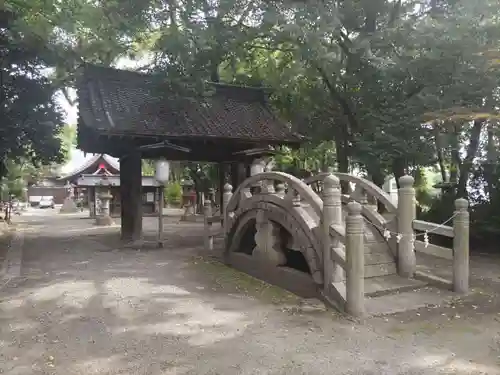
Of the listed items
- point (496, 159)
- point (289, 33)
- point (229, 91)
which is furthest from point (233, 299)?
point (229, 91)

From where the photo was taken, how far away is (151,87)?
41.1 ft

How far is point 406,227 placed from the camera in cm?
711

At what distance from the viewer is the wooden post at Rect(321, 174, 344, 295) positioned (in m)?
6.16

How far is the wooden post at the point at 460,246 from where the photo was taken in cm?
656

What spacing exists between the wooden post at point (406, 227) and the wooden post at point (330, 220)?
146 centimetres

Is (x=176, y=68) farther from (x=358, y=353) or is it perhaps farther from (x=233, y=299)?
(x=358, y=353)

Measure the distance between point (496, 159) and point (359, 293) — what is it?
22.9 feet

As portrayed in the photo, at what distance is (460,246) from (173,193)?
1183 inches

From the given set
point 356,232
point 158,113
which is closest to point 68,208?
point 158,113

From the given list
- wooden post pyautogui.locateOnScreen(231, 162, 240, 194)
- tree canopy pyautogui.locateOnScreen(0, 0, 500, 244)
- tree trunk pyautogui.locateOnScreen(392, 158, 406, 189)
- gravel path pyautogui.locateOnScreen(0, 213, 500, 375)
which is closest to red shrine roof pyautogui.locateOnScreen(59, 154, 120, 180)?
tree canopy pyautogui.locateOnScreen(0, 0, 500, 244)

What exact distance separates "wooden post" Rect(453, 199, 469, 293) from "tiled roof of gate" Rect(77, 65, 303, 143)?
677cm

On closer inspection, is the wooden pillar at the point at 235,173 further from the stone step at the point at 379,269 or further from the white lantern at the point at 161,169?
the stone step at the point at 379,269

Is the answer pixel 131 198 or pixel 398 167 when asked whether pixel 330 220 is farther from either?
pixel 131 198

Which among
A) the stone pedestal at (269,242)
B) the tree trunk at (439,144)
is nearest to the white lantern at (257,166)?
the stone pedestal at (269,242)
